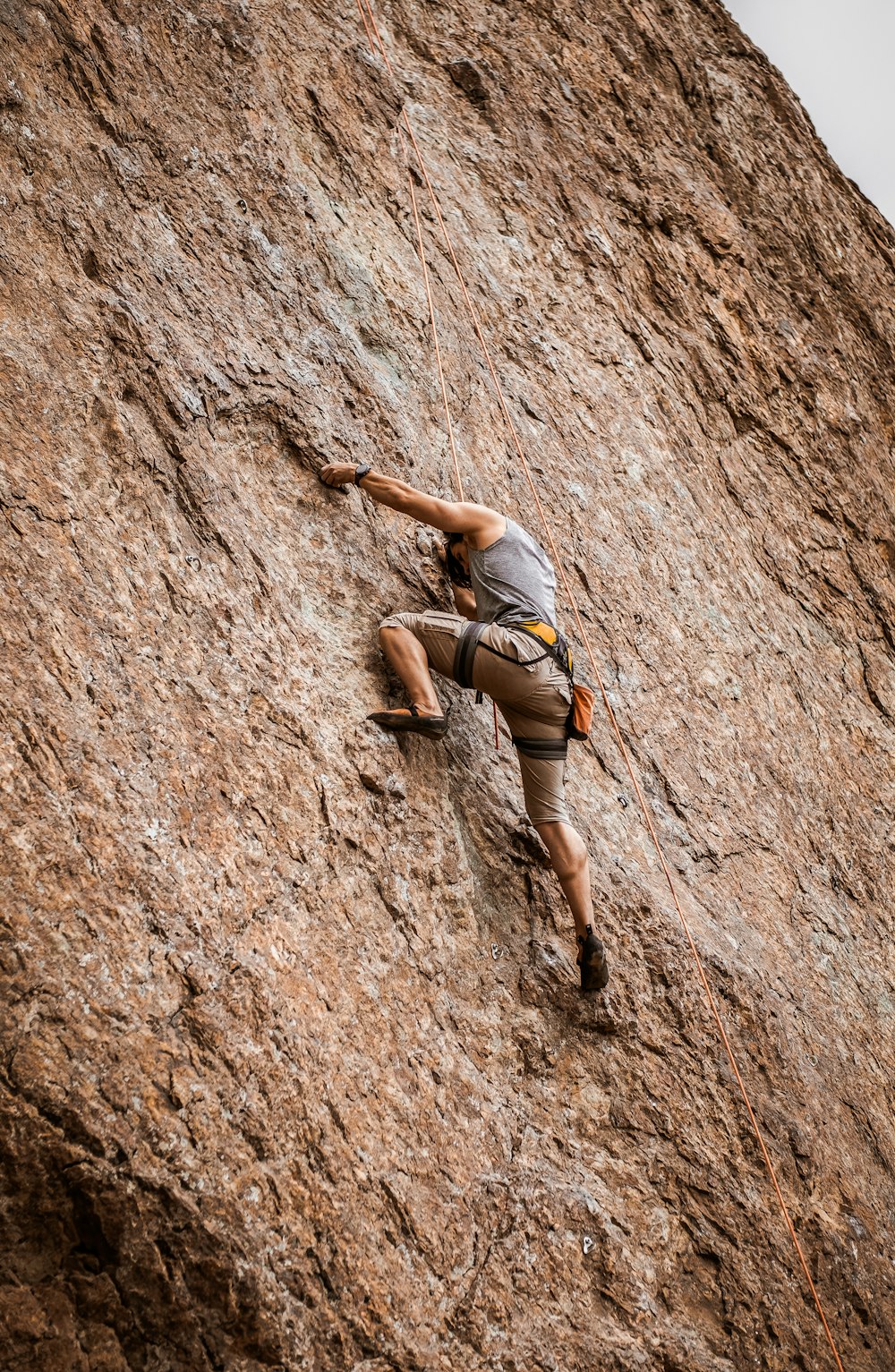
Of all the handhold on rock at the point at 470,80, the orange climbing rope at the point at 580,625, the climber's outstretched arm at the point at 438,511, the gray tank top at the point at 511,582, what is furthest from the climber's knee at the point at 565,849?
the handhold on rock at the point at 470,80

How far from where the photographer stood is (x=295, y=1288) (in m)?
3.28

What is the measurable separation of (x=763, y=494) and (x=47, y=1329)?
6.84 meters

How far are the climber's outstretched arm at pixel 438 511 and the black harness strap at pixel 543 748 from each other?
3.30 ft

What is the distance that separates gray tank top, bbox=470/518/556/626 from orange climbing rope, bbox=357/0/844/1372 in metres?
0.77

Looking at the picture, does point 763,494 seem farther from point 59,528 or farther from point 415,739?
point 59,528

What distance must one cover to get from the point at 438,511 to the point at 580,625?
1542mm

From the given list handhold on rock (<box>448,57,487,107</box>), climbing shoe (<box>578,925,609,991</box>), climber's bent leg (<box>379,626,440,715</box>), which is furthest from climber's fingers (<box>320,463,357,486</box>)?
handhold on rock (<box>448,57,487,107</box>)

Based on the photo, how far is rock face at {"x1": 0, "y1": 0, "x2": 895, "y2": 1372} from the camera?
11.0 feet

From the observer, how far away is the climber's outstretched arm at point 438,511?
482 centimetres

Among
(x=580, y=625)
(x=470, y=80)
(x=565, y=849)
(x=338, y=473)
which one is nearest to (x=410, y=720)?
(x=565, y=849)

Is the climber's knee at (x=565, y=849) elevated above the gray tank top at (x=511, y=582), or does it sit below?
below

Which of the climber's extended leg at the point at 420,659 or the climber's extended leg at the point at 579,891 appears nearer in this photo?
the climber's extended leg at the point at 579,891

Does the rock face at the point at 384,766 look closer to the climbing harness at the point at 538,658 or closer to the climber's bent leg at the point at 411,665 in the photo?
the climber's bent leg at the point at 411,665

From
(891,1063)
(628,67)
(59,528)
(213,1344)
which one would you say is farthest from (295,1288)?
(628,67)
